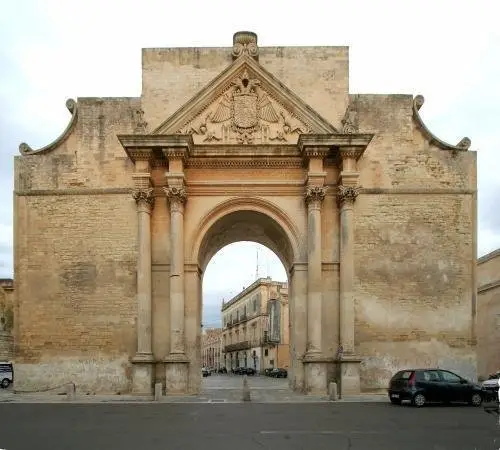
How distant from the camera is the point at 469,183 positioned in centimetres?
2355

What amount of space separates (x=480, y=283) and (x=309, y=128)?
68.8 feet

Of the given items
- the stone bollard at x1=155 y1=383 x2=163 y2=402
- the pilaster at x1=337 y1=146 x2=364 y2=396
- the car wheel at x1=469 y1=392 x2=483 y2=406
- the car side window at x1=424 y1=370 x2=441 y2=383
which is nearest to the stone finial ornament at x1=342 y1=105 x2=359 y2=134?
the pilaster at x1=337 y1=146 x2=364 y2=396

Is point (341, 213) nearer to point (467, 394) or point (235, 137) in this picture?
point (235, 137)

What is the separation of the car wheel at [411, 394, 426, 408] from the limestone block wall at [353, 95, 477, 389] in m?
4.11

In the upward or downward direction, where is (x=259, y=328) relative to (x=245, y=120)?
downward

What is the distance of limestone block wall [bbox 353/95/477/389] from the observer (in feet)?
74.8

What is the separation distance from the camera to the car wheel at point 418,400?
18.4m

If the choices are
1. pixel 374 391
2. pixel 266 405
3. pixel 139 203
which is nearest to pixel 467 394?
pixel 374 391

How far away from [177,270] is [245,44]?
8.69 m

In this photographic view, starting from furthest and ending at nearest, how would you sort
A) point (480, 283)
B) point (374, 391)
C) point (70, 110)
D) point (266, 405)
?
point (480, 283)
point (70, 110)
point (374, 391)
point (266, 405)

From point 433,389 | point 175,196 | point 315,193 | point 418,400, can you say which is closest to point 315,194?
point 315,193

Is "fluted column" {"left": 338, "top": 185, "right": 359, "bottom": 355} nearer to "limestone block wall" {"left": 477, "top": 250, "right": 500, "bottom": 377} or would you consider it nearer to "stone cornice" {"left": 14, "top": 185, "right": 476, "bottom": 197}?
"stone cornice" {"left": 14, "top": 185, "right": 476, "bottom": 197}

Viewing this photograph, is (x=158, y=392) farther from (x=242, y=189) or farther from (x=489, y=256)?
(x=489, y=256)

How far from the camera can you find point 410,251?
23.2 metres
